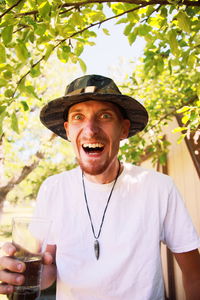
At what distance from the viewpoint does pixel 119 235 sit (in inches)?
74.8

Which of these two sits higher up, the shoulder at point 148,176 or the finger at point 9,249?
the shoulder at point 148,176

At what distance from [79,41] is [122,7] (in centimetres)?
40

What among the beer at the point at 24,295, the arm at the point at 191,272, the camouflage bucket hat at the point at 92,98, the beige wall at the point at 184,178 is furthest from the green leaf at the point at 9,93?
the beige wall at the point at 184,178

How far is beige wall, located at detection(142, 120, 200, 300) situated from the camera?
386 centimetres

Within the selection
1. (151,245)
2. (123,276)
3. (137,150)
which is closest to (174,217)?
(151,245)

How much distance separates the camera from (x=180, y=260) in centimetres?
189

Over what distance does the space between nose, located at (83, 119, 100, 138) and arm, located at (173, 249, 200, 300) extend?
3.49ft

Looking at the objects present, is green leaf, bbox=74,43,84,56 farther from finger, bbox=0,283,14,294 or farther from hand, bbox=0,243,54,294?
finger, bbox=0,283,14,294

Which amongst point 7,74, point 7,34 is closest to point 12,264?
point 7,74

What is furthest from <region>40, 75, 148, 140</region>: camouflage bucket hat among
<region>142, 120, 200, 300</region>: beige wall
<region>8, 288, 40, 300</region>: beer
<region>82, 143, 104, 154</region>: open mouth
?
<region>142, 120, 200, 300</region>: beige wall

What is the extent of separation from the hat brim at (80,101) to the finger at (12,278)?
1218mm

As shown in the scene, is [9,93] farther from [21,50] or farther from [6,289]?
[6,289]

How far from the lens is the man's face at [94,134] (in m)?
1.98

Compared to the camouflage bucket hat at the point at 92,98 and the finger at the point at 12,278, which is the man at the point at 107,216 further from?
the finger at the point at 12,278
